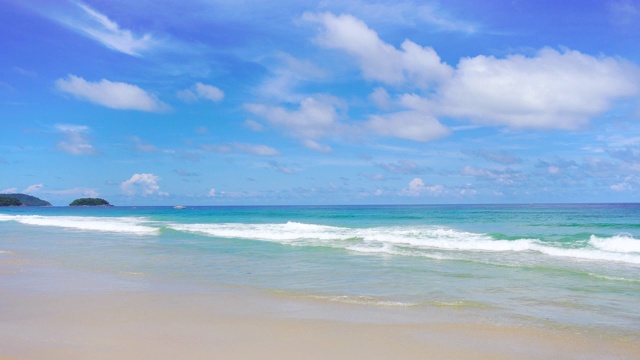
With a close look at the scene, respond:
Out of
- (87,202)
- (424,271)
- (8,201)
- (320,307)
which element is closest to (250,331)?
(320,307)

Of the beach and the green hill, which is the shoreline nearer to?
Answer: the beach

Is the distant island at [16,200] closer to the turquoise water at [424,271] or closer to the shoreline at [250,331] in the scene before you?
the turquoise water at [424,271]

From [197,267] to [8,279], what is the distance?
4621 millimetres

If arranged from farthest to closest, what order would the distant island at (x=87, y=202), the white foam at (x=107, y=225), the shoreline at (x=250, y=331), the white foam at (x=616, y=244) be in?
the distant island at (x=87, y=202) < the white foam at (x=107, y=225) < the white foam at (x=616, y=244) < the shoreline at (x=250, y=331)

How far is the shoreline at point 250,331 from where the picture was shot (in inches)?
230

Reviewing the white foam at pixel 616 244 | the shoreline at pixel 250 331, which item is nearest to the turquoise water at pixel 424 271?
the white foam at pixel 616 244

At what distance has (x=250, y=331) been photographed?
22.3ft

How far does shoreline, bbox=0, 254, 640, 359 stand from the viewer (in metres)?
5.84

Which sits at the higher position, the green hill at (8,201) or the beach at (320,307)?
the green hill at (8,201)

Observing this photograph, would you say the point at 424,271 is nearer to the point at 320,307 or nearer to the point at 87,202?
the point at 320,307

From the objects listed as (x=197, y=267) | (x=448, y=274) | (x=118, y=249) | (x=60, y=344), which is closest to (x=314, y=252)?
(x=197, y=267)

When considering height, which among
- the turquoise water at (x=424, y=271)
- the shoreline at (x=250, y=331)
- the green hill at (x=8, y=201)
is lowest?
the shoreline at (x=250, y=331)

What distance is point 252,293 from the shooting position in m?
9.82

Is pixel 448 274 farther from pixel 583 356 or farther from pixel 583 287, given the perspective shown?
pixel 583 356
